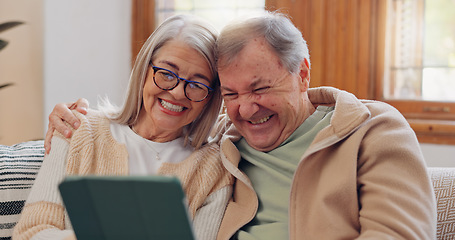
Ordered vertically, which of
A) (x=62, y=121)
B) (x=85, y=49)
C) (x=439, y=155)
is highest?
(x=85, y=49)

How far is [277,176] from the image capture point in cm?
146

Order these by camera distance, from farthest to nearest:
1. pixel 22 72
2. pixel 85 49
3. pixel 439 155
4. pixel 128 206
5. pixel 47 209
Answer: pixel 85 49 → pixel 22 72 → pixel 439 155 → pixel 47 209 → pixel 128 206

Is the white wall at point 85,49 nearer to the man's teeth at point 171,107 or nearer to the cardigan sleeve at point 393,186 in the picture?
the man's teeth at point 171,107

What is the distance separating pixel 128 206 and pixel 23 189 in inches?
35.4

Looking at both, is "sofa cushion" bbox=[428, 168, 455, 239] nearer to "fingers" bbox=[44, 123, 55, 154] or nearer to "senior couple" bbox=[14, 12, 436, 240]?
"senior couple" bbox=[14, 12, 436, 240]

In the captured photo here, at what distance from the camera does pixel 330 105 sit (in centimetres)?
155

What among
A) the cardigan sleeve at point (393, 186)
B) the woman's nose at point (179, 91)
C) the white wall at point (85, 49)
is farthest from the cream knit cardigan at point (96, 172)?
the white wall at point (85, 49)

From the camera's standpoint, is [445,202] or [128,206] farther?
[445,202]

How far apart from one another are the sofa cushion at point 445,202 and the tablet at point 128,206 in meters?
0.95

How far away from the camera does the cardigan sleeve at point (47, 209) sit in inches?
49.8

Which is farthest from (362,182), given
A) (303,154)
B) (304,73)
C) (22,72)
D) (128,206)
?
(22,72)

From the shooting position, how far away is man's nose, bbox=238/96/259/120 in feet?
4.70

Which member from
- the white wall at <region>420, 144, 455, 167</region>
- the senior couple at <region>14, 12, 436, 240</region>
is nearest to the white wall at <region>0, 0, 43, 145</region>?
the senior couple at <region>14, 12, 436, 240</region>

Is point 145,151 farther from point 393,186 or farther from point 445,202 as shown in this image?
point 445,202
